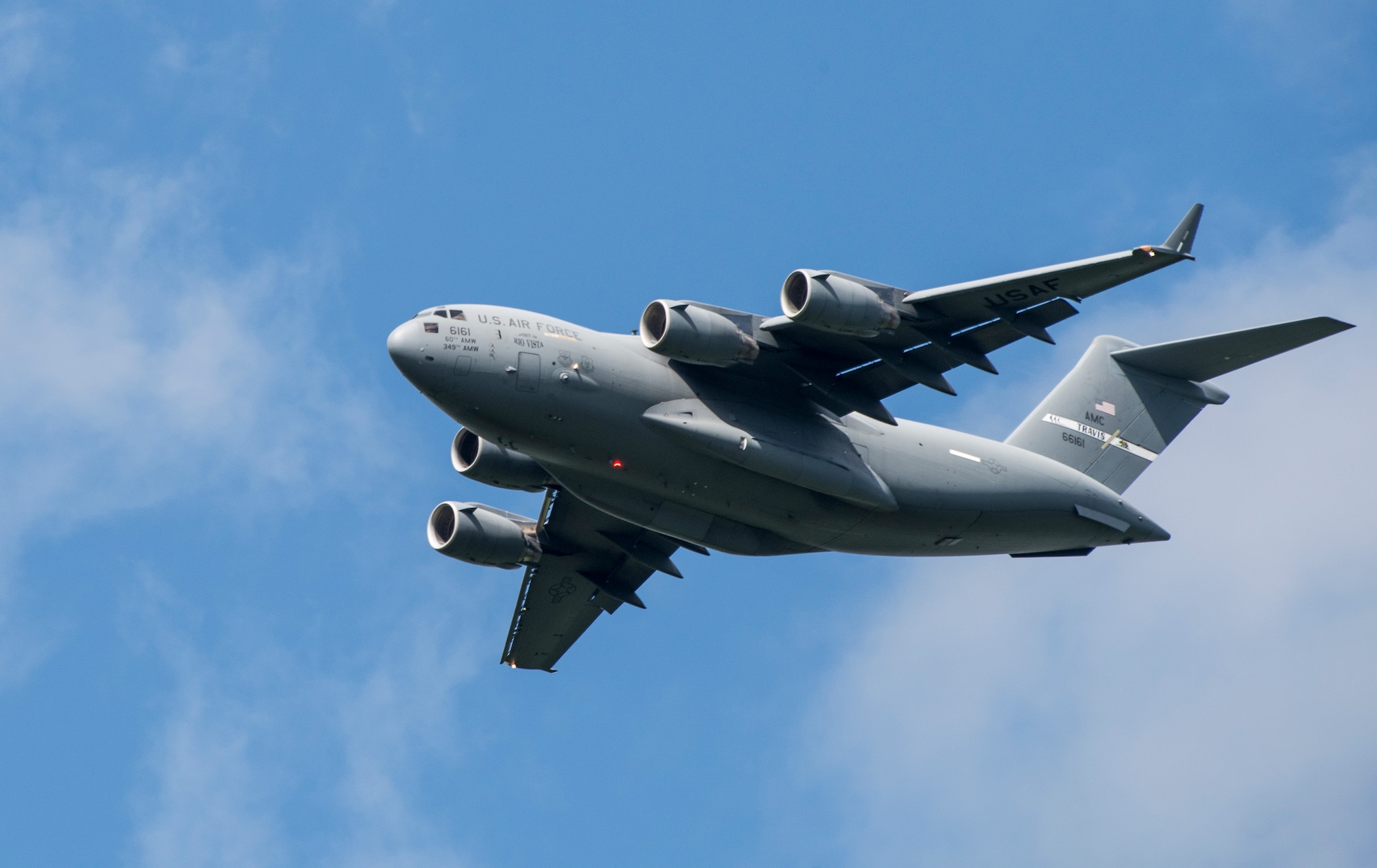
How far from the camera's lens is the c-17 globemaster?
17.1 meters

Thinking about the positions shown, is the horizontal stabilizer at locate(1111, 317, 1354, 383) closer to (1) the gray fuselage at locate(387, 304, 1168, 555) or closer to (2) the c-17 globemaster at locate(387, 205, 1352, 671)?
(2) the c-17 globemaster at locate(387, 205, 1352, 671)

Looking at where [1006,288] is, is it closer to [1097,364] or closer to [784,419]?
[784,419]

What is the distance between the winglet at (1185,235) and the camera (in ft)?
54.5

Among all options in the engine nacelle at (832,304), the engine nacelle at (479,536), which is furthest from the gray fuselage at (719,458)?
the engine nacelle at (479,536)

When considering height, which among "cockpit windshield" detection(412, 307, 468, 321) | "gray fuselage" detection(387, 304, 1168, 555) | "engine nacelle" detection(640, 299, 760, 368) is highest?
"cockpit windshield" detection(412, 307, 468, 321)

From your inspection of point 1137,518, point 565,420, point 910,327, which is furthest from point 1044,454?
point 565,420

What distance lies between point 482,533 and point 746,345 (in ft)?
19.2

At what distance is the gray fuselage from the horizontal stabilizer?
93.8 inches

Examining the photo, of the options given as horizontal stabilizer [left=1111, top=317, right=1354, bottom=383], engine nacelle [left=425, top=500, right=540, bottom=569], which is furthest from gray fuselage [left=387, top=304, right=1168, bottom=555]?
engine nacelle [left=425, top=500, right=540, bottom=569]

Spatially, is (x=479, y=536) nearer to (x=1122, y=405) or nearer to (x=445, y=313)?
(x=445, y=313)

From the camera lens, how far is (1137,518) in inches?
816

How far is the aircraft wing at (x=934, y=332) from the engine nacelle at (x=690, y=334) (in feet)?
1.53

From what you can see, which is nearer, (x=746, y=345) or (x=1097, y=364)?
(x=746, y=345)

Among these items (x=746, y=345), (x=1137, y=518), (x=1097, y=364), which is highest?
(x=1097, y=364)
